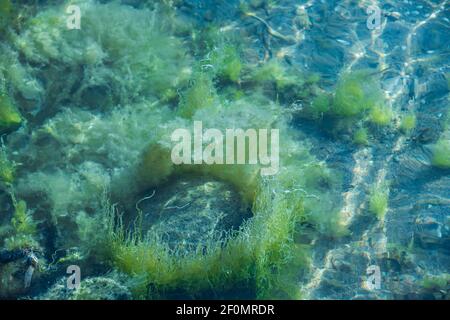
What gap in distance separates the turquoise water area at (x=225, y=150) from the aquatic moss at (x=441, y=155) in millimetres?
26

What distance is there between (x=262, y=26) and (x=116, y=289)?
199 inches

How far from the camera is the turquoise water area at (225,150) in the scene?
3.72m

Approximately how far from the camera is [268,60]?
626cm

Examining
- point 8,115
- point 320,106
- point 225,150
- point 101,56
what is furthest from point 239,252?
point 101,56

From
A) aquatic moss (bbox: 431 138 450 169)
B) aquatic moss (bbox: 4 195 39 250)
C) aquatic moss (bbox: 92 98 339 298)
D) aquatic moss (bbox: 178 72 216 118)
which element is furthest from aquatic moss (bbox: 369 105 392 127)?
aquatic moss (bbox: 4 195 39 250)

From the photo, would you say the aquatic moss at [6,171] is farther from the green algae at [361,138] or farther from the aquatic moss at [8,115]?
the green algae at [361,138]

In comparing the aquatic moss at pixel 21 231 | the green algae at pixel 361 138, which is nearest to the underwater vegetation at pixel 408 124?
the green algae at pixel 361 138

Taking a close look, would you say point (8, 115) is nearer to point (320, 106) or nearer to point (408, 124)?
point (320, 106)

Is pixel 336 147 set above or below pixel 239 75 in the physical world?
below

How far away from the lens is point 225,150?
4.41 metres

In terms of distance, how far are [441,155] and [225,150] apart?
2800 millimetres

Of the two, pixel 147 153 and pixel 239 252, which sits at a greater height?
pixel 147 153

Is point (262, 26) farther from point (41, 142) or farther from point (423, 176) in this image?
point (41, 142)
